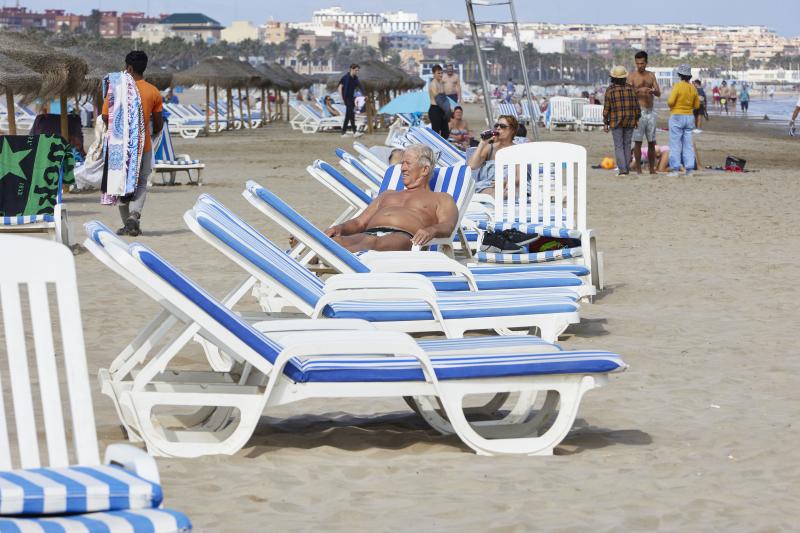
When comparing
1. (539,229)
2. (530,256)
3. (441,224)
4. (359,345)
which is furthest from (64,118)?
(359,345)

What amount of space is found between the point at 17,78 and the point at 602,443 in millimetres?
10761

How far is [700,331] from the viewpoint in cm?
666

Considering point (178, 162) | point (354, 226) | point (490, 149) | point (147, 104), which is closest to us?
point (354, 226)

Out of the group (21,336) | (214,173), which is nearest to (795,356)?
(21,336)

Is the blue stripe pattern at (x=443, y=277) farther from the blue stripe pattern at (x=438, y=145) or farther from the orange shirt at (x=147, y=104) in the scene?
the blue stripe pattern at (x=438, y=145)

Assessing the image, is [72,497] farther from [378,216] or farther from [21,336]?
[378,216]

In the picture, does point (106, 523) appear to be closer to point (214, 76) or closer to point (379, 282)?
point (379, 282)

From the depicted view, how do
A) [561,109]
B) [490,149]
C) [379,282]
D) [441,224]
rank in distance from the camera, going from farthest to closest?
[561,109] < [490,149] < [441,224] < [379,282]

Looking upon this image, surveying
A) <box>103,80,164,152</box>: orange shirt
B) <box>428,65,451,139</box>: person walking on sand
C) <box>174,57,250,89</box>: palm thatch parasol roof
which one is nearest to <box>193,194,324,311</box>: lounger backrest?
<box>103,80,164,152</box>: orange shirt

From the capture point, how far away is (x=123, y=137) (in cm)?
1016

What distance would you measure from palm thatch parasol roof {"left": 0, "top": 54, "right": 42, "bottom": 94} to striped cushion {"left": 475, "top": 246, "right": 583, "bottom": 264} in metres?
7.92

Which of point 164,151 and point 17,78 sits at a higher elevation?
point 17,78

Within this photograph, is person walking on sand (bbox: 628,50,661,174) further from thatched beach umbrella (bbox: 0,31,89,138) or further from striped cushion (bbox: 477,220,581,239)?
striped cushion (bbox: 477,220,581,239)

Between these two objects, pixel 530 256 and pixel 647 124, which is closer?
pixel 530 256
